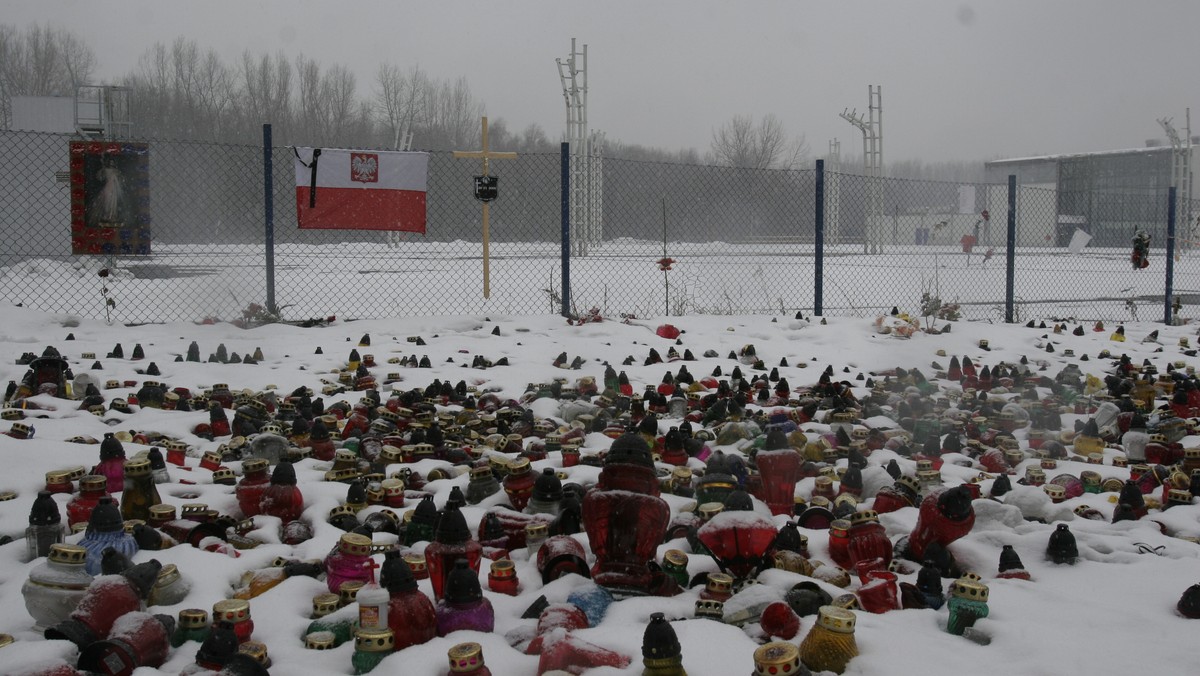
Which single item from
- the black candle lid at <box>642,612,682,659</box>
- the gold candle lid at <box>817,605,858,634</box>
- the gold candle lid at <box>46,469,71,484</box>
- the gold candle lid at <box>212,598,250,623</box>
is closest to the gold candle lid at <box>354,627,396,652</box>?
the gold candle lid at <box>212,598,250,623</box>

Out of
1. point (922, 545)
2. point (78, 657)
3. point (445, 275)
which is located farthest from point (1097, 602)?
point (445, 275)

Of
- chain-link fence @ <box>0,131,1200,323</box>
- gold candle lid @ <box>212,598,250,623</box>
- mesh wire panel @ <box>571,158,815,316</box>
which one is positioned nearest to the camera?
gold candle lid @ <box>212,598,250,623</box>

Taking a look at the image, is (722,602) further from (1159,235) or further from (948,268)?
(1159,235)

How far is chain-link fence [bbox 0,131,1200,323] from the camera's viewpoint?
10281 millimetres

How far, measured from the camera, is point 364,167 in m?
7.58

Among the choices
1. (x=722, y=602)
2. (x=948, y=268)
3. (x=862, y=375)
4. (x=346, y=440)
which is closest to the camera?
(x=722, y=602)

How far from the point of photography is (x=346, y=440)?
3.63 meters

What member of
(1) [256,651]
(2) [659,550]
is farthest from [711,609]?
(1) [256,651]

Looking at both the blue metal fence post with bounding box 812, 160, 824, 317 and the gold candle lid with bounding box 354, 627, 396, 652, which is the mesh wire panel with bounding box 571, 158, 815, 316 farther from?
the gold candle lid with bounding box 354, 627, 396, 652

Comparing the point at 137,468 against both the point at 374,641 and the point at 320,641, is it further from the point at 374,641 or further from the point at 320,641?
the point at 374,641

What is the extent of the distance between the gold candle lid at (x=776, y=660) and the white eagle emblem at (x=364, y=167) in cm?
665

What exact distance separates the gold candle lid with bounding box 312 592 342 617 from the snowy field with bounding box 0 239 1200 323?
20.0ft

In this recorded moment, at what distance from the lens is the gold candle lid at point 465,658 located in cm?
161

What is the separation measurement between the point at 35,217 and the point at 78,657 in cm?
1664
